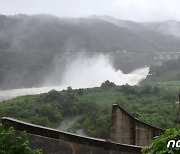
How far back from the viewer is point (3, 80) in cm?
8538

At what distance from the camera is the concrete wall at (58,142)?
28.5ft

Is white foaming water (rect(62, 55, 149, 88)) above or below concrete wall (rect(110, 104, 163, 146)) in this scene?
above

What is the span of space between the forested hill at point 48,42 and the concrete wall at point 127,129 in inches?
2914

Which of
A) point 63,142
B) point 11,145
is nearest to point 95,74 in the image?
point 63,142

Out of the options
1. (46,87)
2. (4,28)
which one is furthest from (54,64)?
(4,28)

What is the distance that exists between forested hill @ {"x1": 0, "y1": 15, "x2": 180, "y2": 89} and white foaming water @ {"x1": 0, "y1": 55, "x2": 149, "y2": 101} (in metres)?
3.83

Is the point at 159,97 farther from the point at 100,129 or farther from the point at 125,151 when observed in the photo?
the point at 125,151

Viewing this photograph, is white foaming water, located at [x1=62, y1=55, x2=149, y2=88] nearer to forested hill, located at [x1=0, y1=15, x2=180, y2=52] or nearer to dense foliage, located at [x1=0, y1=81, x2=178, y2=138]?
forested hill, located at [x1=0, y1=15, x2=180, y2=52]

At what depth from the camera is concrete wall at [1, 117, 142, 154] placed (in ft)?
28.5

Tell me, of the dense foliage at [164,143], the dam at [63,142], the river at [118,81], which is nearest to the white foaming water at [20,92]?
the river at [118,81]

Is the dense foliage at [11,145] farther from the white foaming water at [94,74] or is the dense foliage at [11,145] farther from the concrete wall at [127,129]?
the white foaming water at [94,74]

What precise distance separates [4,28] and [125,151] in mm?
107359

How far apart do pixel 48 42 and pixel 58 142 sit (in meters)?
105

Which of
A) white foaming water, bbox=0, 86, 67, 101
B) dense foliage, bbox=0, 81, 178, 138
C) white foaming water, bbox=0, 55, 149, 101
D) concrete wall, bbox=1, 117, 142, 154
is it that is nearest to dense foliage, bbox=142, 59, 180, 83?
white foaming water, bbox=0, 55, 149, 101
